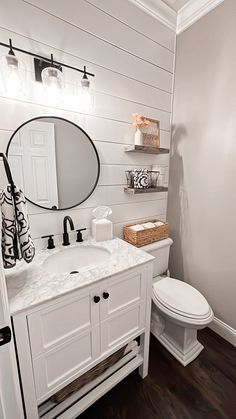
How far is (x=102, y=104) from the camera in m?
1.32

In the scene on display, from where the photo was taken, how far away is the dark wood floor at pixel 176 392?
107 centimetres

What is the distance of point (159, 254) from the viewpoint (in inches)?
64.1

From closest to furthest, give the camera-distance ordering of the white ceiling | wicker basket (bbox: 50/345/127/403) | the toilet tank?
1. wicker basket (bbox: 50/345/127/403)
2. the white ceiling
3. the toilet tank

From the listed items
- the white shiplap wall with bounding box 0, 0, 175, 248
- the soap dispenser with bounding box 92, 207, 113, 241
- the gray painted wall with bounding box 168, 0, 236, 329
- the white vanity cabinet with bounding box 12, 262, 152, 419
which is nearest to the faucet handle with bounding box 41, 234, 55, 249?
the white shiplap wall with bounding box 0, 0, 175, 248

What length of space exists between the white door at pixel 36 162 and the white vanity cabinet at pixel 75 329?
2.11 ft

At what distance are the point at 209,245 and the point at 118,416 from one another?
4.17 ft

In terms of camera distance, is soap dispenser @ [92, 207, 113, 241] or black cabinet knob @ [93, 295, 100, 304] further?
soap dispenser @ [92, 207, 113, 241]

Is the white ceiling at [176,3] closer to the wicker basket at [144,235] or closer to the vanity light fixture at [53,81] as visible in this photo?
the vanity light fixture at [53,81]

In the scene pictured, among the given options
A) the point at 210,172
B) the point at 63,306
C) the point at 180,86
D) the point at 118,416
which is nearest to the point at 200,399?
the point at 118,416

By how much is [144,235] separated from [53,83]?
117 centimetres

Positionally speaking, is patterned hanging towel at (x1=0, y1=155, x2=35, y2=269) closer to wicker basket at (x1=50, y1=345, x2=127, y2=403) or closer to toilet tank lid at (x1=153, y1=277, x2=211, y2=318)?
wicker basket at (x1=50, y1=345, x2=127, y2=403)

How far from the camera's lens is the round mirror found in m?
1.10

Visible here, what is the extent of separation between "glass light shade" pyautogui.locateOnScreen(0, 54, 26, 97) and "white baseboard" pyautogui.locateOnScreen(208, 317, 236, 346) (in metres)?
2.18

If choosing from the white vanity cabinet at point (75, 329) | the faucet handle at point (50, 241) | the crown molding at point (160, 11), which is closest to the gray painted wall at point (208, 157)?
the crown molding at point (160, 11)
